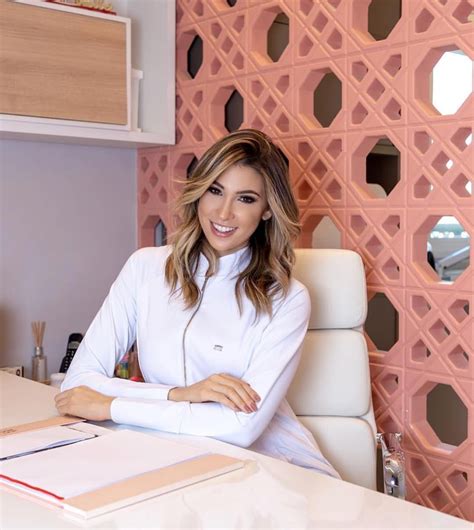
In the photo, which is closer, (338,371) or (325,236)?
(338,371)

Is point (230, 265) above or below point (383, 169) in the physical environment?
below

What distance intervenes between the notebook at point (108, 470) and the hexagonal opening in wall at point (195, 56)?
1.65 metres

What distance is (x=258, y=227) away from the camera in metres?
2.04

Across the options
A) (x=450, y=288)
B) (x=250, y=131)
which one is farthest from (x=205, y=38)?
(x=450, y=288)

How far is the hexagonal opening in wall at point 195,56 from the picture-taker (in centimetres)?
281

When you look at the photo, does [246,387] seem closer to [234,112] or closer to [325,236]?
[325,236]

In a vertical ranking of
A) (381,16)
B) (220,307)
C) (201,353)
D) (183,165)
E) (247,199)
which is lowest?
(201,353)

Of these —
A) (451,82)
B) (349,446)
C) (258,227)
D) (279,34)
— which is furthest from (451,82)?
(349,446)

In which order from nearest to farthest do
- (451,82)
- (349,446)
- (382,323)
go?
(349,446)
(382,323)
(451,82)

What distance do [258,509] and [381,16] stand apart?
219 cm

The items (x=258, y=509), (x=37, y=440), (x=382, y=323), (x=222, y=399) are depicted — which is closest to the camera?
(x=258, y=509)

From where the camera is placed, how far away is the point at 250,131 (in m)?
1.96

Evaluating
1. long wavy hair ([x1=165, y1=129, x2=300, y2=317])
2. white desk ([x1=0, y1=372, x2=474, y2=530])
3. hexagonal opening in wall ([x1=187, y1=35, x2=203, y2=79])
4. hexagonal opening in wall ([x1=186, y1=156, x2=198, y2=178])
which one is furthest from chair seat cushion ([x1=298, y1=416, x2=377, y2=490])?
hexagonal opening in wall ([x1=187, y1=35, x2=203, y2=79])

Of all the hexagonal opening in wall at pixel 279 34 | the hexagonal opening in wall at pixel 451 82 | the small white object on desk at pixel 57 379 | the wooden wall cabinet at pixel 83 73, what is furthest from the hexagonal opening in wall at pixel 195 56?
the small white object on desk at pixel 57 379
